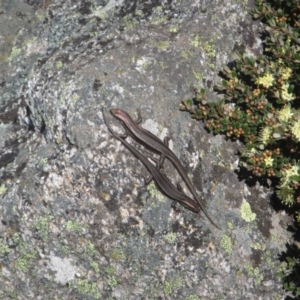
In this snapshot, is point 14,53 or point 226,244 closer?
point 226,244

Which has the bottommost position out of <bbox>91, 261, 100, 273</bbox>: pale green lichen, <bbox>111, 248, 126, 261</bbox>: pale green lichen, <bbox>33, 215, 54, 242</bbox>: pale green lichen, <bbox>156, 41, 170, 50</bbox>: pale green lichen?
<bbox>91, 261, 100, 273</bbox>: pale green lichen

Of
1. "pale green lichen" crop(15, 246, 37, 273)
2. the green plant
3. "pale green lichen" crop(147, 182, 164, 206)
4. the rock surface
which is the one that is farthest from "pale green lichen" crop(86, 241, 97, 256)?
the green plant

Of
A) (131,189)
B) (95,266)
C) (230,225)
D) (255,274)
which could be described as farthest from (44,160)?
(255,274)

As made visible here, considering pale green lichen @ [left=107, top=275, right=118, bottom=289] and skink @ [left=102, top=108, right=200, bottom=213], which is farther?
pale green lichen @ [left=107, top=275, right=118, bottom=289]

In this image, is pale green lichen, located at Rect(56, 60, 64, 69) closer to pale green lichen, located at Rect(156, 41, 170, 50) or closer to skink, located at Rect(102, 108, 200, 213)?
skink, located at Rect(102, 108, 200, 213)

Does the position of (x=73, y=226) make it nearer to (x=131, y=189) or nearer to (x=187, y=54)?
(x=131, y=189)

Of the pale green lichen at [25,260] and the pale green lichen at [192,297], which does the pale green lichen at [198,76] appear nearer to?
the pale green lichen at [192,297]
